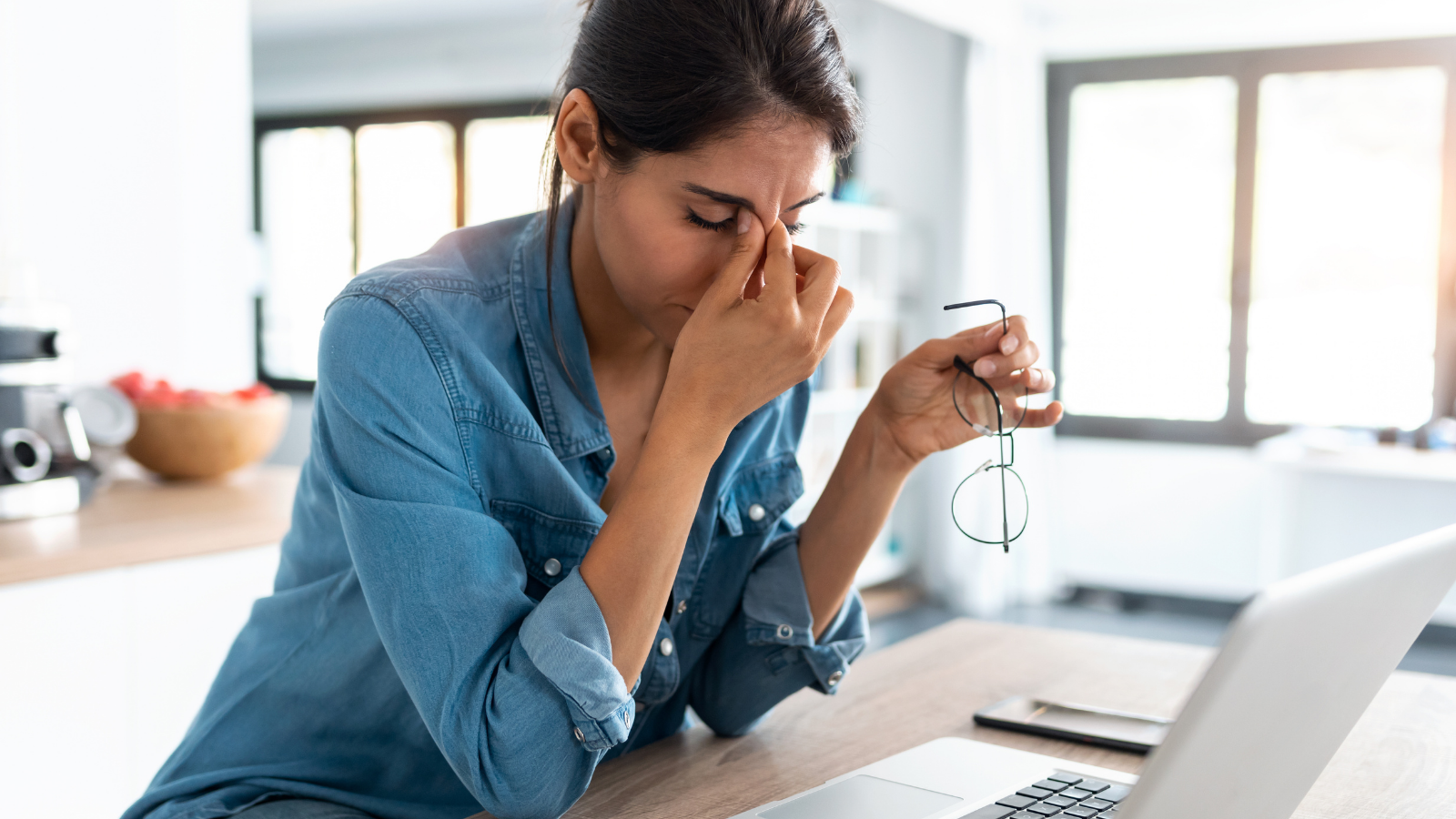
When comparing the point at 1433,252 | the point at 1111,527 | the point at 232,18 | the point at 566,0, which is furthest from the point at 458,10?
the point at 1433,252

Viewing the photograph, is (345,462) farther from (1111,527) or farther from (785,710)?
(1111,527)

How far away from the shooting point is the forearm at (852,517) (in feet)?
3.68

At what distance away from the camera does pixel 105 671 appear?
5.32ft

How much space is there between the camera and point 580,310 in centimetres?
110

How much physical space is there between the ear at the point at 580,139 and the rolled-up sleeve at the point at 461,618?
0.79 feet

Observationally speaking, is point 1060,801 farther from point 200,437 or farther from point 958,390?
point 200,437

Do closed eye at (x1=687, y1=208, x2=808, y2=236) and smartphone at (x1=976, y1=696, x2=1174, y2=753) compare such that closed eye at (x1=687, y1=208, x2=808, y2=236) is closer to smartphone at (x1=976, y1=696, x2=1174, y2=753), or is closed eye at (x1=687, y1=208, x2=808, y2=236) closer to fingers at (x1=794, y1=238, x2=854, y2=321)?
fingers at (x1=794, y1=238, x2=854, y2=321)

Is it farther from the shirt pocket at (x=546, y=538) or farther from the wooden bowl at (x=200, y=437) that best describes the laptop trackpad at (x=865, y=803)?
the wooden bowl at (x=200, y=437)

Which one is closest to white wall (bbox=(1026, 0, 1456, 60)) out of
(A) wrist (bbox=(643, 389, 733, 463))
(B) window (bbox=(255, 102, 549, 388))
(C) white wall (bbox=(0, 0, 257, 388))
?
(B) window (bbox=(255, 102, 549, 388))

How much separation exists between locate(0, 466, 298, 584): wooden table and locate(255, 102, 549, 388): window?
366 cm

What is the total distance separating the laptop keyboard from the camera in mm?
824

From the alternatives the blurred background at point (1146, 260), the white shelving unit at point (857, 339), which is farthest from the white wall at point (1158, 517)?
the white shelving unit at point (857, 339)

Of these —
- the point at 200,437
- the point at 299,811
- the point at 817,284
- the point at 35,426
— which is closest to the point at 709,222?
the point at 817,284

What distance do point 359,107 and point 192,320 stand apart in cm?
397
